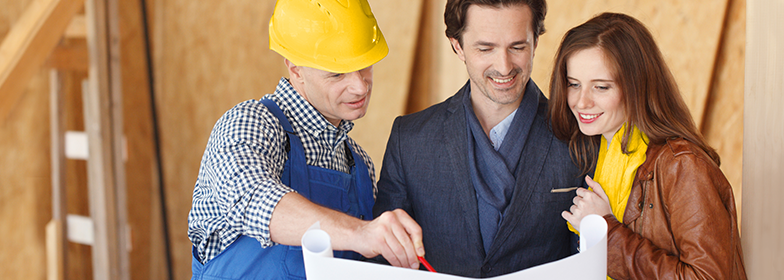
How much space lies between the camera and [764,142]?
1.21 meters

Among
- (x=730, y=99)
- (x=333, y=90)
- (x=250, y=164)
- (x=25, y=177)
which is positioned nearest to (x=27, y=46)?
(x=25, y=177)

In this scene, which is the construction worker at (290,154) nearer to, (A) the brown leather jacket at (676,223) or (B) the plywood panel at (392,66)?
(A) the brown leather jacket at (676,223)

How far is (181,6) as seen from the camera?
121 inches

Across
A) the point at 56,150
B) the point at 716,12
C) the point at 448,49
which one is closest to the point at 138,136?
the point at 56,150

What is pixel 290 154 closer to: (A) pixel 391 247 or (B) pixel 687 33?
(A) pixel 391 247

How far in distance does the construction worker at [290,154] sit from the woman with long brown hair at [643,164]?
50 cm

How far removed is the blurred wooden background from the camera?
1.94 m

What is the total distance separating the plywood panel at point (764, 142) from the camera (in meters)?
1.17

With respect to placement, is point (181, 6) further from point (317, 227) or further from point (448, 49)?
point (317, 227)

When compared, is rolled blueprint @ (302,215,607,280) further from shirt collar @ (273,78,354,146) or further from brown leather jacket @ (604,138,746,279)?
shirt collar @ (273,78,354,146)

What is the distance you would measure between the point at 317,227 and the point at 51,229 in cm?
235

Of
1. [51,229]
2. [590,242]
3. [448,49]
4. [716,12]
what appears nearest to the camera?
[590,242]

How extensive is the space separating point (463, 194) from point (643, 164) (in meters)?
0.46

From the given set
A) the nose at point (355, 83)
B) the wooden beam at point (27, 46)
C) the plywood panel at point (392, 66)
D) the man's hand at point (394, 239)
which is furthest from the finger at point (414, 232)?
the wooden beam at point (27, 46)
